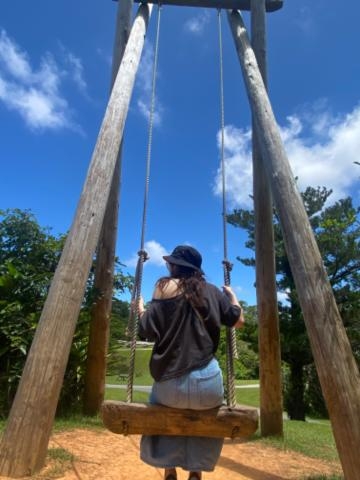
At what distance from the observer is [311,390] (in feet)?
56.7

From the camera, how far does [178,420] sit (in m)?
2.40

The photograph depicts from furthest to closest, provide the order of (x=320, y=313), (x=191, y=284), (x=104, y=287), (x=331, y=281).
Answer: (x=331, y=281), (x=104, y=287), (x=320, y=313), (x=191, y=284)

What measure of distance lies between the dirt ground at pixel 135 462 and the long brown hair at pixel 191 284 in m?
1.75

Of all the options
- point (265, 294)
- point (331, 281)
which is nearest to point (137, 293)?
point (265, 294)

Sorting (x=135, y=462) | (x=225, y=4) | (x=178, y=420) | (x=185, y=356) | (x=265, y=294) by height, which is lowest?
(x=135, y=462)

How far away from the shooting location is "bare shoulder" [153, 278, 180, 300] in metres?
2.49

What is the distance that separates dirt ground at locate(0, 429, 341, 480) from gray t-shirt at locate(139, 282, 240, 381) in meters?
1.47

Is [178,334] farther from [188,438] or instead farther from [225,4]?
[225,4]

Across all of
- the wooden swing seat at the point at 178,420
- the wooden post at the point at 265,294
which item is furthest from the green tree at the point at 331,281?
the wooden swing seat at the point at 178,420

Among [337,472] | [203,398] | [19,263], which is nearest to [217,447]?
[203,398]

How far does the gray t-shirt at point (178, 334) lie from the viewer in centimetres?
237

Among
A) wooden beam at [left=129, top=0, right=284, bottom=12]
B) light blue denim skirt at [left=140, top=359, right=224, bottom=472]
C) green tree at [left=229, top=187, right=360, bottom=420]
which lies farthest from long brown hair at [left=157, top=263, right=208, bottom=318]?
green tree at [left=229, top=187, right=360, bottom=420]

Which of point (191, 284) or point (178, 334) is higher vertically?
point (191, 284)

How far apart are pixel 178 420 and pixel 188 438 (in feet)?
0.66
